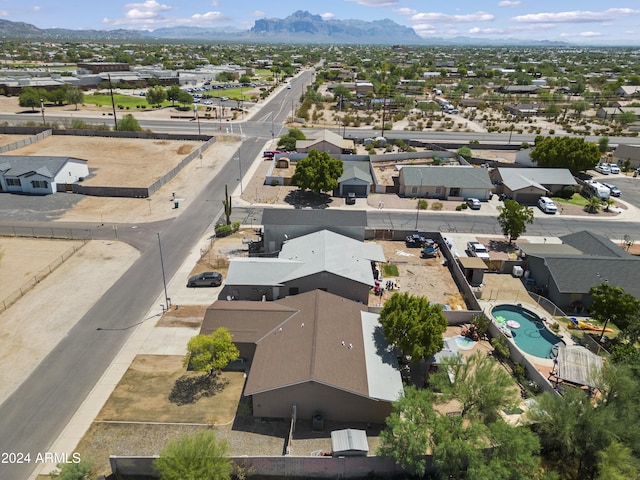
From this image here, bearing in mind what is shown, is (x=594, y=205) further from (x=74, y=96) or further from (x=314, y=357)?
(x=74, y=96)

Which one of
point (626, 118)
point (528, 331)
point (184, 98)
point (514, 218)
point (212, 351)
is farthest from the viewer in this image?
point (184, 98)

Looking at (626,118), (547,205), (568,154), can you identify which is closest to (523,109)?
(626,118)

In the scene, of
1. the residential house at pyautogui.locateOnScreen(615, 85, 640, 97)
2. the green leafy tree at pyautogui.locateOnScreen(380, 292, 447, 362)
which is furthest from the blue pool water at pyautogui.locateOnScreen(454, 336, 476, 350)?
the residential house at pyautogui.locateOnScreen(615, 85, 640, 97)

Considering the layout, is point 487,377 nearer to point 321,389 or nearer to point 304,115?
point 321,389

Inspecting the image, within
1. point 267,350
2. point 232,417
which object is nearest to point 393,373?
point 267,350

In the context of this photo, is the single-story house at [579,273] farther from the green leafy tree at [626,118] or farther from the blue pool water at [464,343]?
the green leafy tree at [626,118]

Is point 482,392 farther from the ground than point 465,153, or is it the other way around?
point 465,153

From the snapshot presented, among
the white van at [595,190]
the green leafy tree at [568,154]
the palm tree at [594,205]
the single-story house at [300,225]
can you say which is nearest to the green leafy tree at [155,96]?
the single-story house at [300,225]
